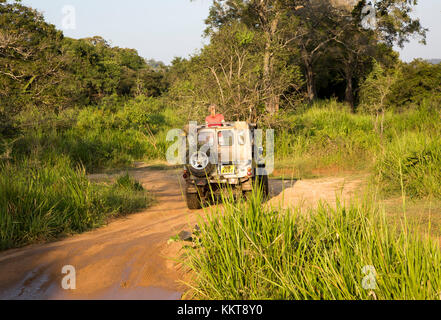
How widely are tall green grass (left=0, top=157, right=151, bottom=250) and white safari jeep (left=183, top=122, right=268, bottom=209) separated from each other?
131 centimetres

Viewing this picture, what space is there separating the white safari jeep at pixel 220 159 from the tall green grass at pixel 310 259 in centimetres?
334

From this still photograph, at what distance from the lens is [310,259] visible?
3.71 metres

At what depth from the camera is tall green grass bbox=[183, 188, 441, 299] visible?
10.1 feet

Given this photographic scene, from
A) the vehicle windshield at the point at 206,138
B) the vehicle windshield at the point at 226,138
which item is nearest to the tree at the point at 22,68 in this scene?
the vehicle windshield at the point at 206,138

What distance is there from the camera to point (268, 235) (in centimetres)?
374

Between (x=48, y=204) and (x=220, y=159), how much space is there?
115 inches

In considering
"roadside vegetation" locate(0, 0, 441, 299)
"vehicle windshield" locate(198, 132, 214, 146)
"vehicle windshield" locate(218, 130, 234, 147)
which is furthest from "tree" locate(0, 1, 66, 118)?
"vehicle windshield" locate(218, 130, 234, 147)

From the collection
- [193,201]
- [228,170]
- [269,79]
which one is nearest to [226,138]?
[228,170]

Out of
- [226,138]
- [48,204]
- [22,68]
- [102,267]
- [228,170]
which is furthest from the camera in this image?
[22,68]

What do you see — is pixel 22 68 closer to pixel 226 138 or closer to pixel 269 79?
pixel 226 138

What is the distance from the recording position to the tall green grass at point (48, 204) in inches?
225

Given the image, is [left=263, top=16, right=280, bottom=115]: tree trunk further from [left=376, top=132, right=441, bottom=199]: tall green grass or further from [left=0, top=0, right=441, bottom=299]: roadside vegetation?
[left=376, top=132, right=441, bottom=199]: tall green grass
